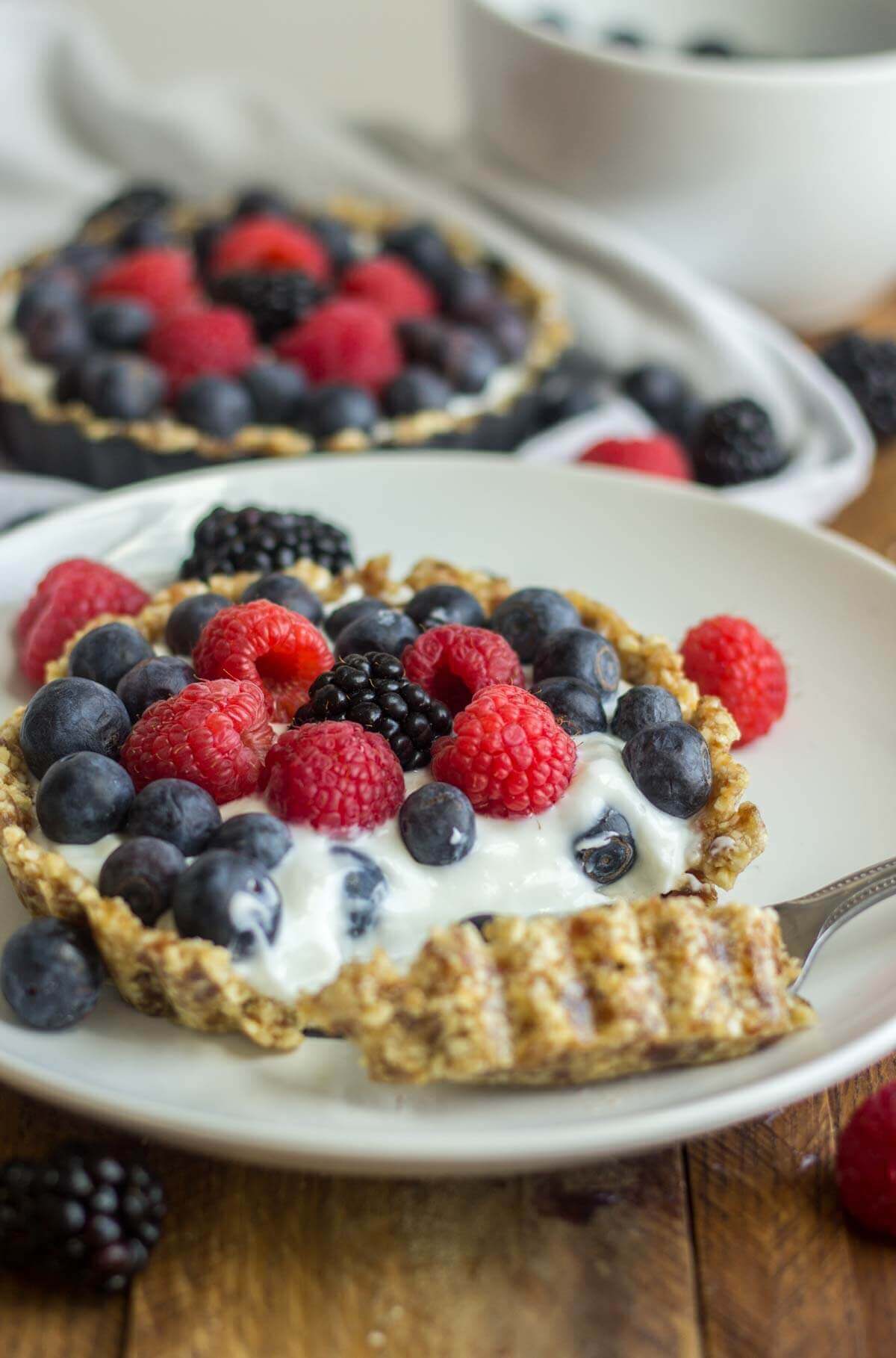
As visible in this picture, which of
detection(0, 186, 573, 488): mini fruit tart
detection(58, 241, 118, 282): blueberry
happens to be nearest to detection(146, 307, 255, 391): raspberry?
detection(0, 186, 573, 488): mini fruit tart

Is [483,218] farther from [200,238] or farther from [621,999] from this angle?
[621,999]

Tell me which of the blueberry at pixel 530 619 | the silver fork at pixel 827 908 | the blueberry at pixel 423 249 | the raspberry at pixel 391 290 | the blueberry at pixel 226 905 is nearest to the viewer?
the blueberry at pixel 226 905

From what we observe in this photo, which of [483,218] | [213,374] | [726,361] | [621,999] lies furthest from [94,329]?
[621,999]

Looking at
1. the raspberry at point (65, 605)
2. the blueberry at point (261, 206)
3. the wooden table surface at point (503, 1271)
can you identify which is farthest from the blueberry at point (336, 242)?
the wooden table surface at point (503, 1271)

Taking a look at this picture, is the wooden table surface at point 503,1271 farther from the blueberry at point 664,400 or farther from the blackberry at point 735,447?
the blueberry at point 664,400

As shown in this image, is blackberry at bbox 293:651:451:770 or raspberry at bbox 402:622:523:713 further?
raspberry at bbox 402:622:523:713

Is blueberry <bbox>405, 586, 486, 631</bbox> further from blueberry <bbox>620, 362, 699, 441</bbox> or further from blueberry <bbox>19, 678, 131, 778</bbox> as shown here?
blueberry <bbox>620, 362, 699, 441</bbox>

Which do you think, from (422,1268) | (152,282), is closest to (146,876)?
(422,1268)
